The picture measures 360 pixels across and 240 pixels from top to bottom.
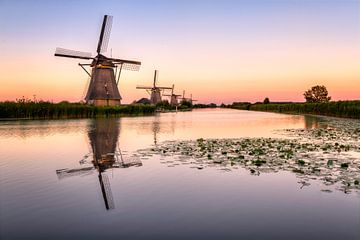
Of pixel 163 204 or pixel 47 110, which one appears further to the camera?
pixel 47 110

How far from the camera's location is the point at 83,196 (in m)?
6.39

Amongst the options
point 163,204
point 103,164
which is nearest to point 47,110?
point 103,164

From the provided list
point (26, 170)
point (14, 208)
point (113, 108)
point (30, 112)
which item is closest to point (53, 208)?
point (14, 208)

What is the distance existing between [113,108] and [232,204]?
38.1 meters

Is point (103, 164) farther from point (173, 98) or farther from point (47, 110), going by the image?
point (173, 98)

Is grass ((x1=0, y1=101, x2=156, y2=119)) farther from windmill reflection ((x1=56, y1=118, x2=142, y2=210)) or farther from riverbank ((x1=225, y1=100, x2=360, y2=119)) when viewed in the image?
riverbank ((x1=225, y1=100, x2=360, y2=119))

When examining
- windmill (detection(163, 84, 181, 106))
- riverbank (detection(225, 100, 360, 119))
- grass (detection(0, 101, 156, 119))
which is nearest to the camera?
grass (detection(0, 101, 156, 119))

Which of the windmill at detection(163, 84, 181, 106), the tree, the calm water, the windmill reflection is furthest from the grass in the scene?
the tree

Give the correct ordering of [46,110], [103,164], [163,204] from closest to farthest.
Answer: [163,204] → [103,164] → [46,110]

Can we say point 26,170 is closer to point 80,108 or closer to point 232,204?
point 232,204

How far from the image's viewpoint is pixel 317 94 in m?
96.9

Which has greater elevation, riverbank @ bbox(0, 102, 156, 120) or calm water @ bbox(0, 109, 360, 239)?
riverbank @ bbox(0, 102, 156, 120)

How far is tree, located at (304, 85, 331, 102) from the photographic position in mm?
95188

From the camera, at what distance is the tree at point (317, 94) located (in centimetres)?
9519
